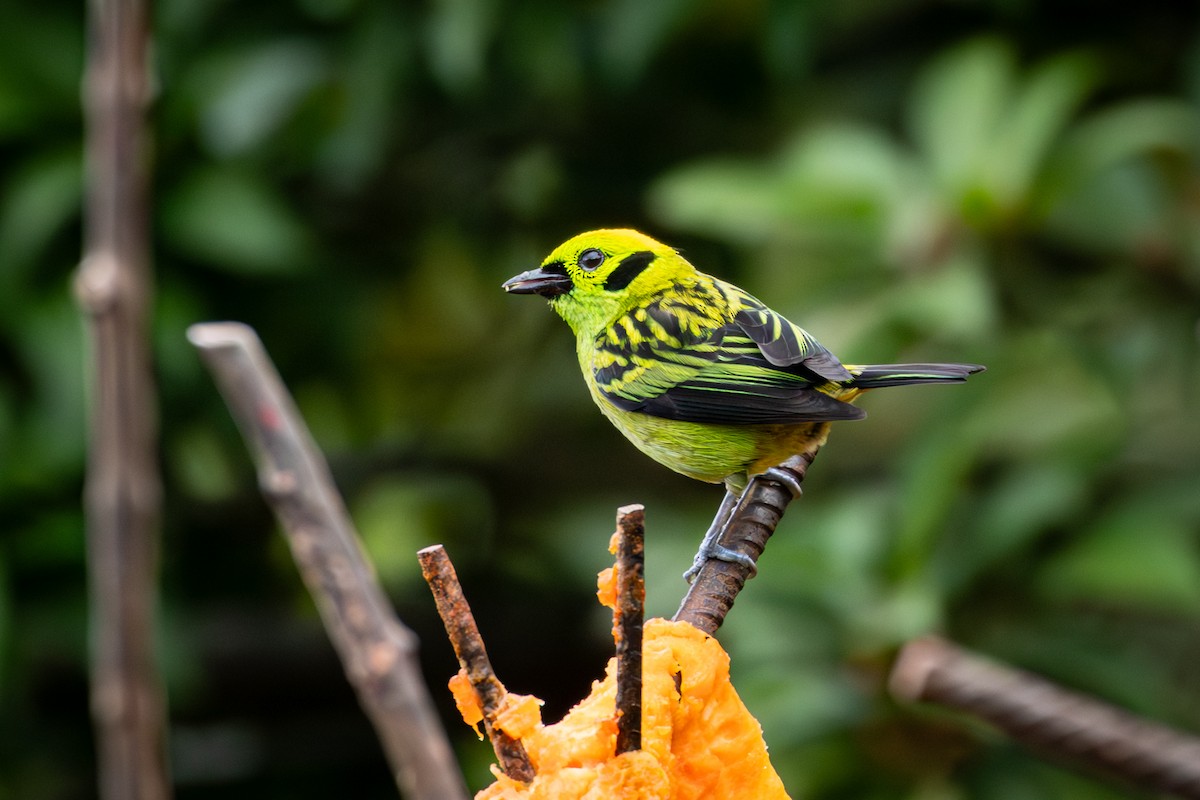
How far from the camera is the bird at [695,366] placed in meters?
1.69

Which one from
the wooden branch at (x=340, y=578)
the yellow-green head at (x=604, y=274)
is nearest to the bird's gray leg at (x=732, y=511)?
the yellow-green head at (x=604, y=274)

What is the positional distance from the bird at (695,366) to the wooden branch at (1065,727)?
1.70 ft

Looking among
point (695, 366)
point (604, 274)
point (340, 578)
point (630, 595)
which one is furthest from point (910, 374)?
point (340, 578)

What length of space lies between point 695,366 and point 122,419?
1.21 meters

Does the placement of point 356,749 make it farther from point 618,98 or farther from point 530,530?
point 618,98

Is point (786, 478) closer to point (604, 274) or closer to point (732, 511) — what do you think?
point (732, 511)

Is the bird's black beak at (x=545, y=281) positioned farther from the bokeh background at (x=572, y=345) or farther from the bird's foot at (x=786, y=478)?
the bokeh background at (x=572, y=345)

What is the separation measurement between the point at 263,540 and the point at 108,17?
3.33 meters

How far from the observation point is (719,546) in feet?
4.47

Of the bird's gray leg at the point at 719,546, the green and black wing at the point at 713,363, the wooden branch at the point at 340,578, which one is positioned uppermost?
the green and black wing at the point at 713,363

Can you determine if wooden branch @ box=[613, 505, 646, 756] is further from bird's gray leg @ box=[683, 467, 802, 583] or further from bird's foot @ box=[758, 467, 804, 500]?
bird's foot @ box=[758, 467, 804, 500]

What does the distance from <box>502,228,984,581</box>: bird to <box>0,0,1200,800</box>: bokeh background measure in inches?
45.0

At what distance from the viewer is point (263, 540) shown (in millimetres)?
3980

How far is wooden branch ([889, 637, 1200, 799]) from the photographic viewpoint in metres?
1.07
